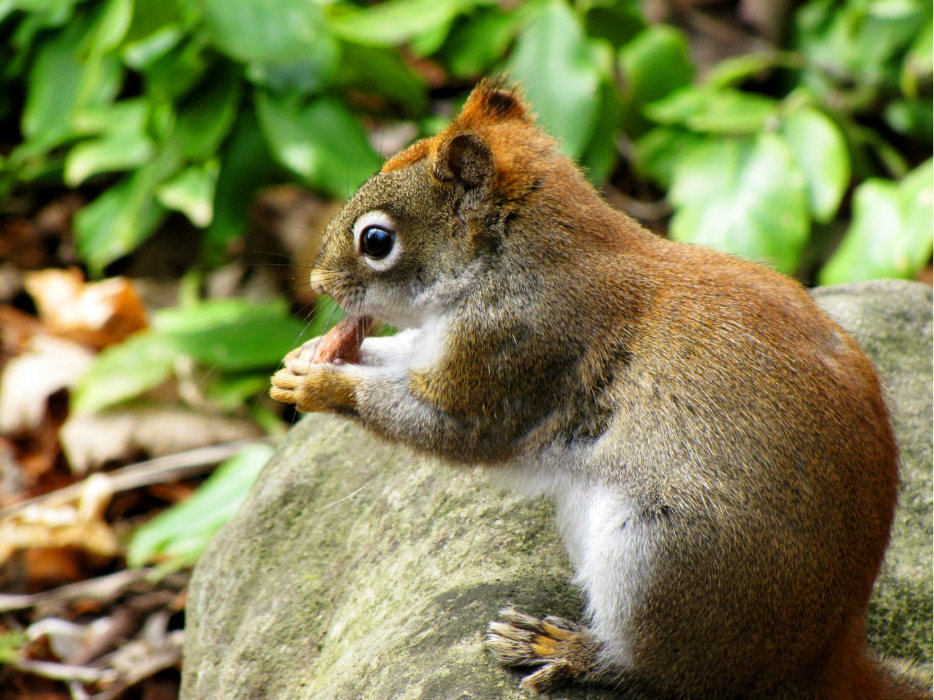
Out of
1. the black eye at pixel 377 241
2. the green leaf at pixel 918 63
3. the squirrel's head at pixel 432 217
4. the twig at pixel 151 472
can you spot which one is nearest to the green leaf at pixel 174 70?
the twig at pixel 151 472

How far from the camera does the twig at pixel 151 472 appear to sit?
412cm

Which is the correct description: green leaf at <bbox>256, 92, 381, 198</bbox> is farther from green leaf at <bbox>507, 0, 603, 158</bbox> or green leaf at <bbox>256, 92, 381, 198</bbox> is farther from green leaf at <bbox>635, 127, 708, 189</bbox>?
green leaf at <bbox>635, 127, 708, 189</bbox>

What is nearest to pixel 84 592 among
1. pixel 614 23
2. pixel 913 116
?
pixel 614 23

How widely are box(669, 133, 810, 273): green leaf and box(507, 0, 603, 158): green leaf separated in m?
0.55

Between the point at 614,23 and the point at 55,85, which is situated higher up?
the point at 614,23

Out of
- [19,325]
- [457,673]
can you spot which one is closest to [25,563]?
[19,325]

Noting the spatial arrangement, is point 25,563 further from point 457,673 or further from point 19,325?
point 457,673

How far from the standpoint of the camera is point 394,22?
4535 millimetres

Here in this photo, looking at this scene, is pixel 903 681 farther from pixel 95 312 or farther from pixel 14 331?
pixel 14 331

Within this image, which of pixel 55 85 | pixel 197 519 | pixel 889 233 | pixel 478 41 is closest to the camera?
pixel 197 519

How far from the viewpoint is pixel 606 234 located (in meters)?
2.14

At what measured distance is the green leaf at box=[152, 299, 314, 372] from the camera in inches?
171

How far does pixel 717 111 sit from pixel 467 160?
2.81 m

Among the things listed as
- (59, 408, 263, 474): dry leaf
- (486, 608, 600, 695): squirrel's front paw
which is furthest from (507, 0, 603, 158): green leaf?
(486, 608, 600, 695): squirrel's front paw
